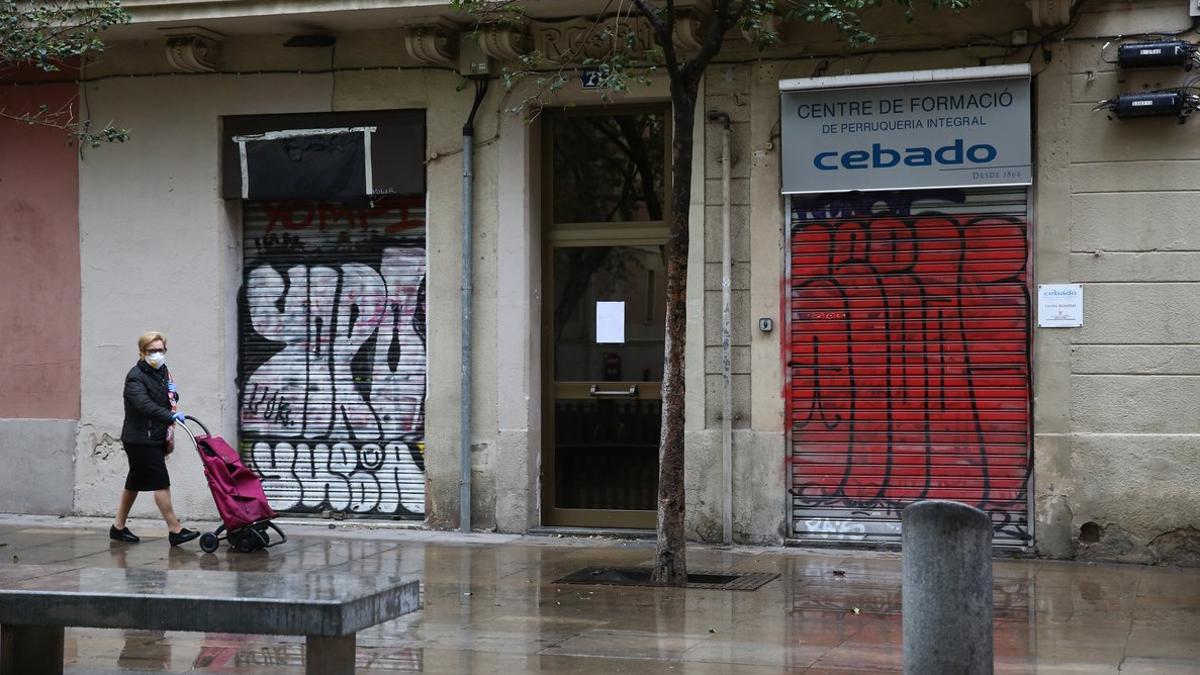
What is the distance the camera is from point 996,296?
Result: 479 inches

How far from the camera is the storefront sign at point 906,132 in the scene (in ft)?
39.5

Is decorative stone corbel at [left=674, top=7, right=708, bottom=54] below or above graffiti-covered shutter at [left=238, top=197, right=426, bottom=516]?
above

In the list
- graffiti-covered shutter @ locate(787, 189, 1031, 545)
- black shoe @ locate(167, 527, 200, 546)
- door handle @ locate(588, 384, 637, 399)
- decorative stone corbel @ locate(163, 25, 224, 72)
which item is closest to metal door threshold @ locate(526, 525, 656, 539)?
door handle @ locate(588, 384, 637, 399)

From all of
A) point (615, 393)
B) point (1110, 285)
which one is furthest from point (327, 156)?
point (1110, 285)

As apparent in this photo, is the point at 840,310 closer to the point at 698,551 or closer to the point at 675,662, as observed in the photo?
the point at 698,551

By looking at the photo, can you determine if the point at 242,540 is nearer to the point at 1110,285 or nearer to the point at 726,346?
the point at 726,346

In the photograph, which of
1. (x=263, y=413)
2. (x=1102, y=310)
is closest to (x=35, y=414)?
(x=263, y=413)

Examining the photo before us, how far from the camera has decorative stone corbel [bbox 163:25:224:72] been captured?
13773mm

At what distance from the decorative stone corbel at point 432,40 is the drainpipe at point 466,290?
0.41 meters

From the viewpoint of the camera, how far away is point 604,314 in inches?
530

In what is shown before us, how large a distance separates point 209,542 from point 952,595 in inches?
289

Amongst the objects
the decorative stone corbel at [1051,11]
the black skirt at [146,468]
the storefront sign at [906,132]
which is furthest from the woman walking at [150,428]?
the decorative stone corbel at [1051,11]

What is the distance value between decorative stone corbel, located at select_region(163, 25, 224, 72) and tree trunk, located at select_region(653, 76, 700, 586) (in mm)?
5658

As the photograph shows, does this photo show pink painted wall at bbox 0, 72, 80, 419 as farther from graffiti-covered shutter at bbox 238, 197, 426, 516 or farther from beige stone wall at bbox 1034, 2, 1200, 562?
beige stone wall at bbox 1034, 2, 1200, 562
